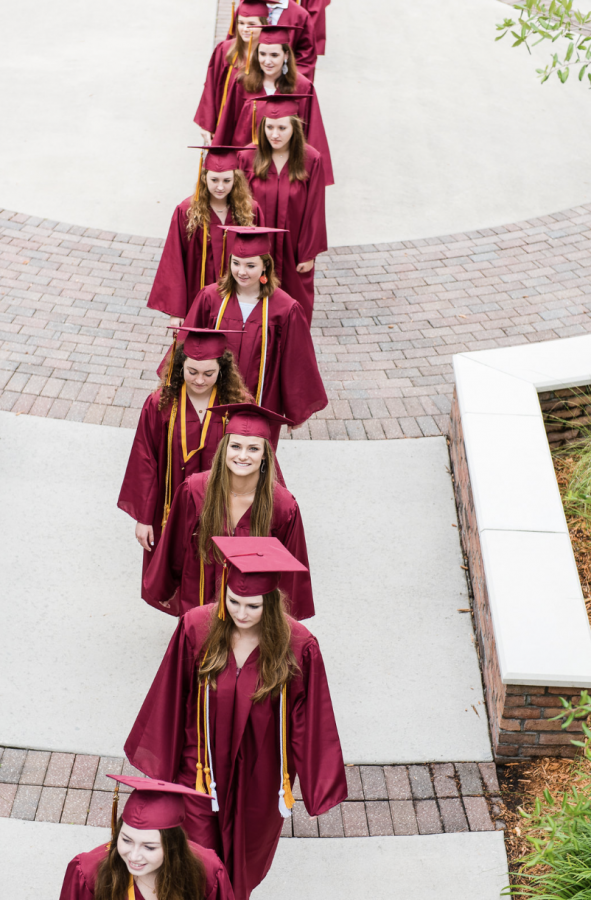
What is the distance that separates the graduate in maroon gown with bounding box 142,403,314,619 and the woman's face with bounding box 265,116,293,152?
2.68 m

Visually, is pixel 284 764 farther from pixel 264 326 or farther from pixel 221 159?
pixel 221 159

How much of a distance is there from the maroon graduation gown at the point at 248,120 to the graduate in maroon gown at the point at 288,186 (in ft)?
2.99

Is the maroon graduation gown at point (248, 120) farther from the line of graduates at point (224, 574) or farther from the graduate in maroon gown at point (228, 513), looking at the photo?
the graduate in maroon gown at point (228, 513)

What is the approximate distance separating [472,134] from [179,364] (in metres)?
7.94

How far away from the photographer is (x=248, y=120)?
7.39m

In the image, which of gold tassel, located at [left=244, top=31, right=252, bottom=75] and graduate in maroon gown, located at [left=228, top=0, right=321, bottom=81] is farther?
graduate in maroon gown, located at [left=228, top=0, right=321, bottom=81]

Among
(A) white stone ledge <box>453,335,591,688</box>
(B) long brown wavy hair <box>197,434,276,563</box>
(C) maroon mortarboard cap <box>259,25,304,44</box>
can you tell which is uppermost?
(C) maroon mortarboard cap <box>259,25,304,44</box>

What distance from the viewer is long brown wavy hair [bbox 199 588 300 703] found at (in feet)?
11.0

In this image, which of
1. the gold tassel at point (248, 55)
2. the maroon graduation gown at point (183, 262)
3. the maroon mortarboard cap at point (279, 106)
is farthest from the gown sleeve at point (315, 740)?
the gold tassel at point (248, 55)

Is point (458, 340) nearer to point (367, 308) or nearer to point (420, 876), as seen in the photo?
point (367, 308)

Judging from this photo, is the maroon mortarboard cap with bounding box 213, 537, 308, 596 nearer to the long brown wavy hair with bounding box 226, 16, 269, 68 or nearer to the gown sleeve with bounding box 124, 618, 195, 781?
the gown sleeve with bounding box 124, 618, 195, 781

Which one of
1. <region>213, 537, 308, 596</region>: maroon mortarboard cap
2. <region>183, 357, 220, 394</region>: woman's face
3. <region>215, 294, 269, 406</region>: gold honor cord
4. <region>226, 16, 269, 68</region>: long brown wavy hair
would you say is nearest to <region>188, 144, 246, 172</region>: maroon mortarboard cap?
<region>215, 294, 269, 406</region>: gold honor cord

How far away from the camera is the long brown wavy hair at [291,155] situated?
6371 mm

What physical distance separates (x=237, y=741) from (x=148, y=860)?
79 cm
